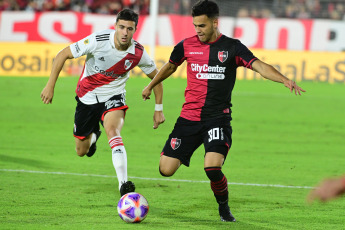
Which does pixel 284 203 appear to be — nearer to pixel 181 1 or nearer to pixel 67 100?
pixel 67 100

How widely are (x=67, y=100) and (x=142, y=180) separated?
962 cm

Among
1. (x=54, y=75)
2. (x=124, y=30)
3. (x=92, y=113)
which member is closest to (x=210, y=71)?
(x=124, y=30)

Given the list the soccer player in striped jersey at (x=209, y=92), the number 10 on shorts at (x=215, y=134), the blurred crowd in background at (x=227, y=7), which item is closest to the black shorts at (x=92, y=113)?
the soccer player in striped jersey at (x=209, y=92)

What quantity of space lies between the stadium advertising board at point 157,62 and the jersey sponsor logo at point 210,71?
1588 centimetres

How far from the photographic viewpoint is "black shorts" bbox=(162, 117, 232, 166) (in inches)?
258

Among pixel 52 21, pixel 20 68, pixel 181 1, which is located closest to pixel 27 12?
pixel 52 21

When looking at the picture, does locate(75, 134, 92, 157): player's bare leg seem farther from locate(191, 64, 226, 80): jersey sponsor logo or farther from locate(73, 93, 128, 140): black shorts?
locate(191, 64, 226, 80): jersey sponsor logo

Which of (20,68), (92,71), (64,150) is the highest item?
(92,71)

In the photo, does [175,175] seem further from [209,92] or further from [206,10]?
[206,10]

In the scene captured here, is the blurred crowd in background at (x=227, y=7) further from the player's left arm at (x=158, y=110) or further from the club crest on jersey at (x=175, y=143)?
the club crest on jersey at (x=175, y=143)

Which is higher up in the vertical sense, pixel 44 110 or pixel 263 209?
pixel 263 209

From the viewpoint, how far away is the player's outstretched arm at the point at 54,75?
285 inches

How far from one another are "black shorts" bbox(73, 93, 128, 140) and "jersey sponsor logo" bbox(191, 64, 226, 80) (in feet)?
5.23

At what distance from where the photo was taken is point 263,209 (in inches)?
286
